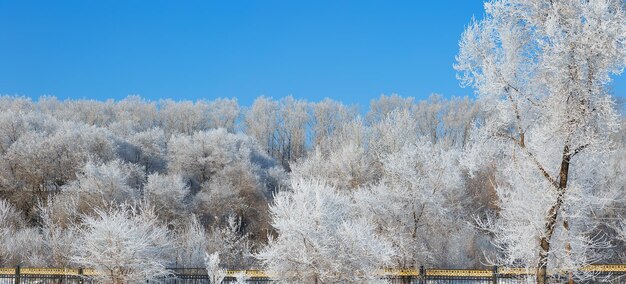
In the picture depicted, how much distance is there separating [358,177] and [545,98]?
36.0 metres

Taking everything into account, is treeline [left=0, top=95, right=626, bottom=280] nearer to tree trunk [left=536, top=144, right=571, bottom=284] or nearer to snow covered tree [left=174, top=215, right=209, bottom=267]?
snow covered tree [left=174, top=215, right=209, bottom=267]

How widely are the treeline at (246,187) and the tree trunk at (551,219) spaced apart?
1.71 m

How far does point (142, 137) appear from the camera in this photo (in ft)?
194

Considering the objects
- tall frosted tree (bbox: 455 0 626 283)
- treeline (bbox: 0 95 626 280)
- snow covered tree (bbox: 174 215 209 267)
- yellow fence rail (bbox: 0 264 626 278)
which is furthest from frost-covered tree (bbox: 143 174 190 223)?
tall frosted tree (bbox: 455 0 626 283)

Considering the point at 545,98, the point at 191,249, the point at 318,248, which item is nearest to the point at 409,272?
the point at 318,248

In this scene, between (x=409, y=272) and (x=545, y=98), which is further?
(x=409, y=272)

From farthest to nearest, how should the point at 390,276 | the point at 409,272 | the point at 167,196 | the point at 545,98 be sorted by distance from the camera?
the point at 167,196 → the point at 409,272 → the point at 390,276 → the point at 545,98

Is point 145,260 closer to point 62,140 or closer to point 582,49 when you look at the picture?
point 582,49

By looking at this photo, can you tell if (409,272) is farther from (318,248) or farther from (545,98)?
(545,98)

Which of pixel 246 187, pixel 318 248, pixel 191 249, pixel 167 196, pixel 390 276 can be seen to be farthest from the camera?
pixel 246 187

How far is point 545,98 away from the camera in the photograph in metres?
9.89

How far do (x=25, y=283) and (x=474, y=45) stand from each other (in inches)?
779

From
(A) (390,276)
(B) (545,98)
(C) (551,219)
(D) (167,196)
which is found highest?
(D) (167,196)

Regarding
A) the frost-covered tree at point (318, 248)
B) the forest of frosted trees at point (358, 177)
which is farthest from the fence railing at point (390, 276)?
the frost-covered tree at point (318, 248)
